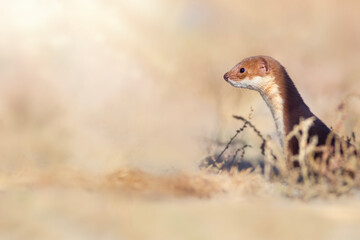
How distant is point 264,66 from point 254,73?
4.2 inches

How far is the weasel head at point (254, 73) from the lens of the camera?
14.7 ft

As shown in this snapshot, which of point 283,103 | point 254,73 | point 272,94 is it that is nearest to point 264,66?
point 254,73

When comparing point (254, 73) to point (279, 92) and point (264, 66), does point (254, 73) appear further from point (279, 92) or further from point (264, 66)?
point (279, 92)

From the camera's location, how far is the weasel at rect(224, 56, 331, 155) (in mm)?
4246

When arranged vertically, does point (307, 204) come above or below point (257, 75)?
below

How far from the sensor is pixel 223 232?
114 inches

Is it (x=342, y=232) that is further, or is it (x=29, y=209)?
(x=29, y=209)

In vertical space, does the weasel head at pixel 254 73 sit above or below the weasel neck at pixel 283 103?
above

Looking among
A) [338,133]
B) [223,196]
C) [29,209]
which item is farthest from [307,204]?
[29,209]

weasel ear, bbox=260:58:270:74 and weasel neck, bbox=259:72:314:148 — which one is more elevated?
weasel ear, bbox=260:58:270:74

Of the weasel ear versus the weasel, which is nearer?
the weasel

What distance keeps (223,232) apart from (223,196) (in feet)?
2.01

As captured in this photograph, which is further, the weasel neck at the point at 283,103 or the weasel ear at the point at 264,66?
the weasel ear at the point at 264,66

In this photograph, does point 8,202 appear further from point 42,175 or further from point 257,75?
point 257,75
